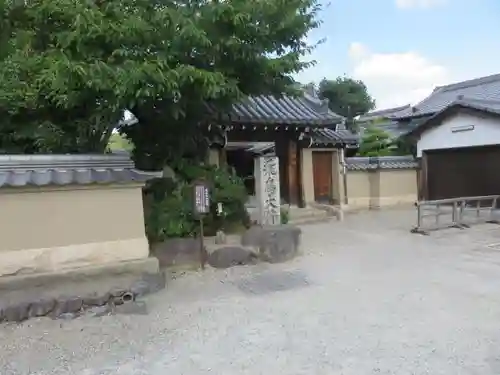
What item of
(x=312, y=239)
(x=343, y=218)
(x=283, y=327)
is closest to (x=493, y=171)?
(x=343, y=218)

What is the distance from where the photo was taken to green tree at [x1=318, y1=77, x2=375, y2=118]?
32469 millimetres

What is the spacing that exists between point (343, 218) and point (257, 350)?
11.7 m

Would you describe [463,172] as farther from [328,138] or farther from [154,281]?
[154,281]

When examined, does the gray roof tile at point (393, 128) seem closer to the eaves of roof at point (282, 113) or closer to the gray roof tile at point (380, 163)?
the gray roof tile at point (380, 163)

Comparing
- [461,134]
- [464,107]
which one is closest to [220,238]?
[464,107]

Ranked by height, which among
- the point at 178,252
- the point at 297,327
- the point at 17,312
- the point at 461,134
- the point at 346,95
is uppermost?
the point at 346,95

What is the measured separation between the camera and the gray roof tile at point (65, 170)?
21.5 feet

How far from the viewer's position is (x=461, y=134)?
16.4 m

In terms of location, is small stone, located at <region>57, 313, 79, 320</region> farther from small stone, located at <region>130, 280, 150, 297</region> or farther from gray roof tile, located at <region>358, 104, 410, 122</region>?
gray roof tile, located at <region>358, 104, 410, 122</region>

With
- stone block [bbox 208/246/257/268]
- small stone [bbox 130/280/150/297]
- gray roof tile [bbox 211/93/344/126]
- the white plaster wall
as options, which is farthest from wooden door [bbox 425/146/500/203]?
small stone [bbox 130/280/150/297]

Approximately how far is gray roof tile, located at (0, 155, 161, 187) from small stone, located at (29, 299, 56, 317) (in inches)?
63.7

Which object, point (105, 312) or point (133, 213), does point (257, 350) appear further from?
point (133, 213)

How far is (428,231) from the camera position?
12062 mm

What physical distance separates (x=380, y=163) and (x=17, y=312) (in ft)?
51.7
